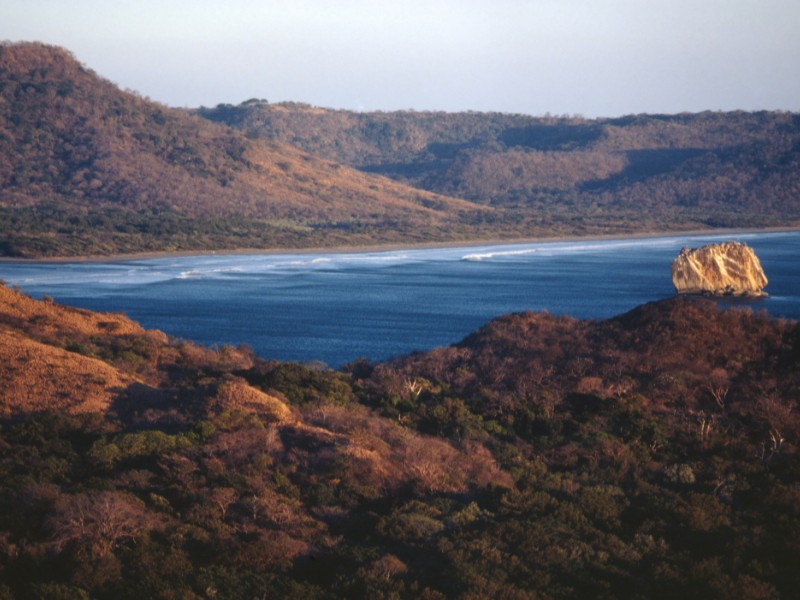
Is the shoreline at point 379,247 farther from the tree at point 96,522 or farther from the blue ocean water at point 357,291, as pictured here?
the tree at point 96,522

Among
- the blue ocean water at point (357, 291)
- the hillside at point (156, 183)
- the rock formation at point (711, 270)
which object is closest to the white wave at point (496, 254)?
the blue ocean water at point (357, 291)

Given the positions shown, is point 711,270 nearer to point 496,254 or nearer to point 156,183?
point 496,254

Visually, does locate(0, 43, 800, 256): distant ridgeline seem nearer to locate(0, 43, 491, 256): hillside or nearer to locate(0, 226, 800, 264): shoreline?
locate(0, 43, 491, 256): hillside

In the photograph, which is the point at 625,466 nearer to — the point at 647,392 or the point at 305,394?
the point at 647,392

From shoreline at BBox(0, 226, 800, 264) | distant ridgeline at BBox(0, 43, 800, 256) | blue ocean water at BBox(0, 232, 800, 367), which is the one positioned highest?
distant ridgeline at BBox(0, 43, 800, 256)

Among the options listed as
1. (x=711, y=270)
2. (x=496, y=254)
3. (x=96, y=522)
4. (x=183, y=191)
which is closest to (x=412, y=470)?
(x=96, y=522)

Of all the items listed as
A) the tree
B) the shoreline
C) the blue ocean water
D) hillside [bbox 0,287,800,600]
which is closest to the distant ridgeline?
the shoreline
